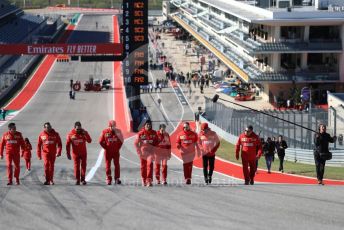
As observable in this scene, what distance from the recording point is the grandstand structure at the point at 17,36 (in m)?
66.7

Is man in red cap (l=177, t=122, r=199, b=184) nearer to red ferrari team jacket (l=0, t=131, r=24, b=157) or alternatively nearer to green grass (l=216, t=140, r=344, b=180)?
red ferrari team jacket (l=0, t=131, r=24, b=157)

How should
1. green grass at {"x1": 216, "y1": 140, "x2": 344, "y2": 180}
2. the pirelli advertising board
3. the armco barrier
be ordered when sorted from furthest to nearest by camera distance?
the pirelli advertising board, the armco barrier, green grass at {"x1": 216, "y1": 140, "x2": 344, "y2": 180}

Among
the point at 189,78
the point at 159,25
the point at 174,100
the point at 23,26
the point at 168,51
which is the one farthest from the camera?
the point at 159,25

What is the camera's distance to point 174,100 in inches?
2279

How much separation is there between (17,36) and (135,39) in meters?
54.5

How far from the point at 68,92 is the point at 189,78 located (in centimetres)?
1086

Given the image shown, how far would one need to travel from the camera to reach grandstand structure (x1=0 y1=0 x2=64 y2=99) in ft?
219

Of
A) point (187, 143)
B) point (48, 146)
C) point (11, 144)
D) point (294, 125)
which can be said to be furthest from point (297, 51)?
point (11, 144)

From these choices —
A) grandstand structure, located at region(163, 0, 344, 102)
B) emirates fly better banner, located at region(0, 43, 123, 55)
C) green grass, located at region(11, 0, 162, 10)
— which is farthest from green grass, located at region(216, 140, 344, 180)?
green grass, located at region(11, 0, 162, 10)

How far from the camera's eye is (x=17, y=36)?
9338cm

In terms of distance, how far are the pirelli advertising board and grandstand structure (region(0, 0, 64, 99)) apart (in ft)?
66.0

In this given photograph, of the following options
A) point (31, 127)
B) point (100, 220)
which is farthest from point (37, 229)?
point (31, 127)

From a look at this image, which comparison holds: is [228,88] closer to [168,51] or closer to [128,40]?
[128,40]

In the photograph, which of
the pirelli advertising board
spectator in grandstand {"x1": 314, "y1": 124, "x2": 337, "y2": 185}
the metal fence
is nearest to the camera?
spectator in grandstand {"x1": 314, "y1": 124, "x2": 337, "y2": 185}
